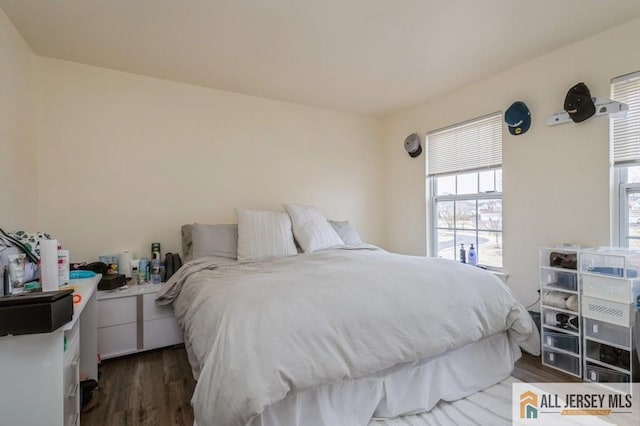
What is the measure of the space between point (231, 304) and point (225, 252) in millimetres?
1336

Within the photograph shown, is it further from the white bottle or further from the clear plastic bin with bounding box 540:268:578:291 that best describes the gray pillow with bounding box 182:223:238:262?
the clear plastic bin with bounding box 540:268:578:291

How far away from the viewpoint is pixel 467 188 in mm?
3332

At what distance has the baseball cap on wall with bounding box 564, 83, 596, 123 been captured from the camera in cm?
224

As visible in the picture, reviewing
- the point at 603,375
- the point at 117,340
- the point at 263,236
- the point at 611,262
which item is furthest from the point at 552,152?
the point at 117,340

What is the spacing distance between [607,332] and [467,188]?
1721mm

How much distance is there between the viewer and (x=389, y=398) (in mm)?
1668

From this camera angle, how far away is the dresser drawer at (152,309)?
2463 millimetres

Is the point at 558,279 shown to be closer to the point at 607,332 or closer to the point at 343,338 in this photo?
the point at 607,332

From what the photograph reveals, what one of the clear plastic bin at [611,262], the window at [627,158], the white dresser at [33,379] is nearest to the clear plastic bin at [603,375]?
the clear plastic bin at [611,262]

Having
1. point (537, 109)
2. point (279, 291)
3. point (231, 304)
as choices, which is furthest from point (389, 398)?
point (537, 109)

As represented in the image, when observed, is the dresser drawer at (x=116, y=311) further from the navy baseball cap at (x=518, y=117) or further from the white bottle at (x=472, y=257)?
the navy baseball cap at (x=518, y=117)

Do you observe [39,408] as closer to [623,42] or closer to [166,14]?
[166,14]

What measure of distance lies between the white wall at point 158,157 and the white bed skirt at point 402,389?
7.07ft

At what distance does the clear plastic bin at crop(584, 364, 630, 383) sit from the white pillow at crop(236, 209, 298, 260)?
2313mm
